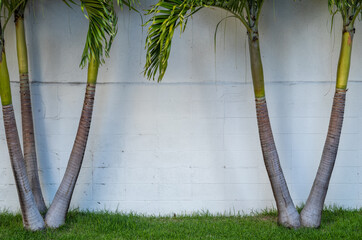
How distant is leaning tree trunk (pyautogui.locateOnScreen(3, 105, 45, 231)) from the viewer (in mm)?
4852

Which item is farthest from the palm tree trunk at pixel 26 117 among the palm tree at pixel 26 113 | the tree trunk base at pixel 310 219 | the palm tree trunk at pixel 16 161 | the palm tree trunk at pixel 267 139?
the tree trunk base at pixel 310 219

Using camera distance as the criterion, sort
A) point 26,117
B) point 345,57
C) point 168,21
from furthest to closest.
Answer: point 26,117
point 345,57
point 168,21

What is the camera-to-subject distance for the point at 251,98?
228 inches

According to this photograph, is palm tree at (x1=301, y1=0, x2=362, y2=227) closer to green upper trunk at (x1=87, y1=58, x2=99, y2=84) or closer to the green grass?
the green grass

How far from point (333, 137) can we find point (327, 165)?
32 cm

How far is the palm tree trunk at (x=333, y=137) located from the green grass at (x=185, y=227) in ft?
0.62

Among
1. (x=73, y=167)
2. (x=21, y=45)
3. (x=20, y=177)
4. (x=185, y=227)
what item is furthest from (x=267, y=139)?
(x=21, y=45)

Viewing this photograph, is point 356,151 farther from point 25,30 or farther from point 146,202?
point 25,30

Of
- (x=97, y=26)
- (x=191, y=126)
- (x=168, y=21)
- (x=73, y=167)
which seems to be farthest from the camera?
(x=191, y=126)

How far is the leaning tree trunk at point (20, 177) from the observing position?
4.85 metres

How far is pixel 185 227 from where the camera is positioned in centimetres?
523

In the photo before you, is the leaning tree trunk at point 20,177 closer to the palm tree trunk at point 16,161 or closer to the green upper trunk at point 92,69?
the palm tree trunk at point 16,161

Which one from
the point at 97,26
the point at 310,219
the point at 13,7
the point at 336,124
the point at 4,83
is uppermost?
the point at 13,7

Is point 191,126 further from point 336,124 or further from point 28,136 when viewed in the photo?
point 28,136
